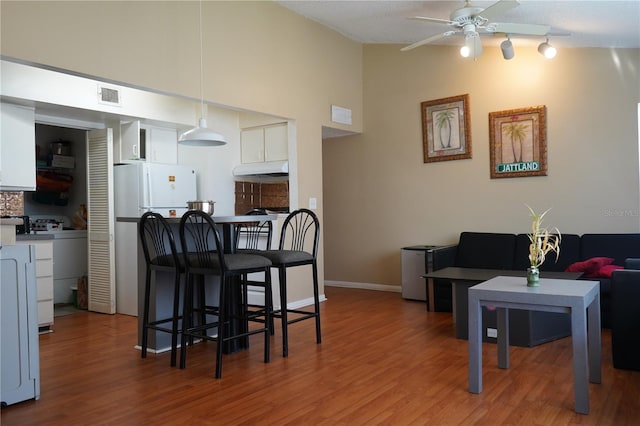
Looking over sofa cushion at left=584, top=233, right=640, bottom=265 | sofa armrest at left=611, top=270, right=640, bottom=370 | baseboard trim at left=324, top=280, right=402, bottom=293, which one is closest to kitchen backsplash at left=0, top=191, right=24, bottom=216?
baseboard trim at left=324, top=280, right=402, bottom=293

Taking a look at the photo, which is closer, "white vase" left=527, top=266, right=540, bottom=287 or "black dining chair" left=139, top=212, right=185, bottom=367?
"white vase" left=527, top=266, right=540, bottom=287

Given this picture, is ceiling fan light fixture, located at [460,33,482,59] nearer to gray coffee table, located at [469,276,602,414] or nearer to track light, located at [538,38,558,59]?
track light, located at [538,38,558,59]

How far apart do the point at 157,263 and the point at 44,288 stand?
6.07 feet

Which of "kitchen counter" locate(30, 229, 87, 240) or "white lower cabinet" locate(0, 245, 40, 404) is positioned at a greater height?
"kitchen counter" locate(30, 229, 87, 240)

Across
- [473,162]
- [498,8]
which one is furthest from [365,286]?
[498,8]

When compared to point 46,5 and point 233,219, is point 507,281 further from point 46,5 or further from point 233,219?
point 46,5

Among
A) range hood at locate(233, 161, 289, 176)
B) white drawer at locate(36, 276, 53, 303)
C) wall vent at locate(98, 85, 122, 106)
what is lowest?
white drawer at locate(36, 276, 53, 303)

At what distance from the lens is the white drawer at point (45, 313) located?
4551 millimetres

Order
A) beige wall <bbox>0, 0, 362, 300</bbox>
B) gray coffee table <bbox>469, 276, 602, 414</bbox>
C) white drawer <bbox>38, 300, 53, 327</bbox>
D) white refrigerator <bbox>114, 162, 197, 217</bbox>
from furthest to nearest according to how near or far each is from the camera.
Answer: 1. white refrigerator <bbox>114, 162, 197, 217</bbox>
2. white drawer <bbox>38, 300, 53, 327</bbox>
3. beige wall <bbox>0, 0, 362, 300</bbox>
4. gray coffee table <bbox>469, 276, 602, 414</bbox>

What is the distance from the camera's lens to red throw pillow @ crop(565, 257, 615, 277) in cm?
439

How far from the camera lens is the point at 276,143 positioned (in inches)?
226

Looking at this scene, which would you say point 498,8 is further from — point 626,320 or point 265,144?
point 265,144

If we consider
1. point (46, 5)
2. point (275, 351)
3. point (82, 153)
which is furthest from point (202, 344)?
point (82, 153)

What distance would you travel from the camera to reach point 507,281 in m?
3.02
